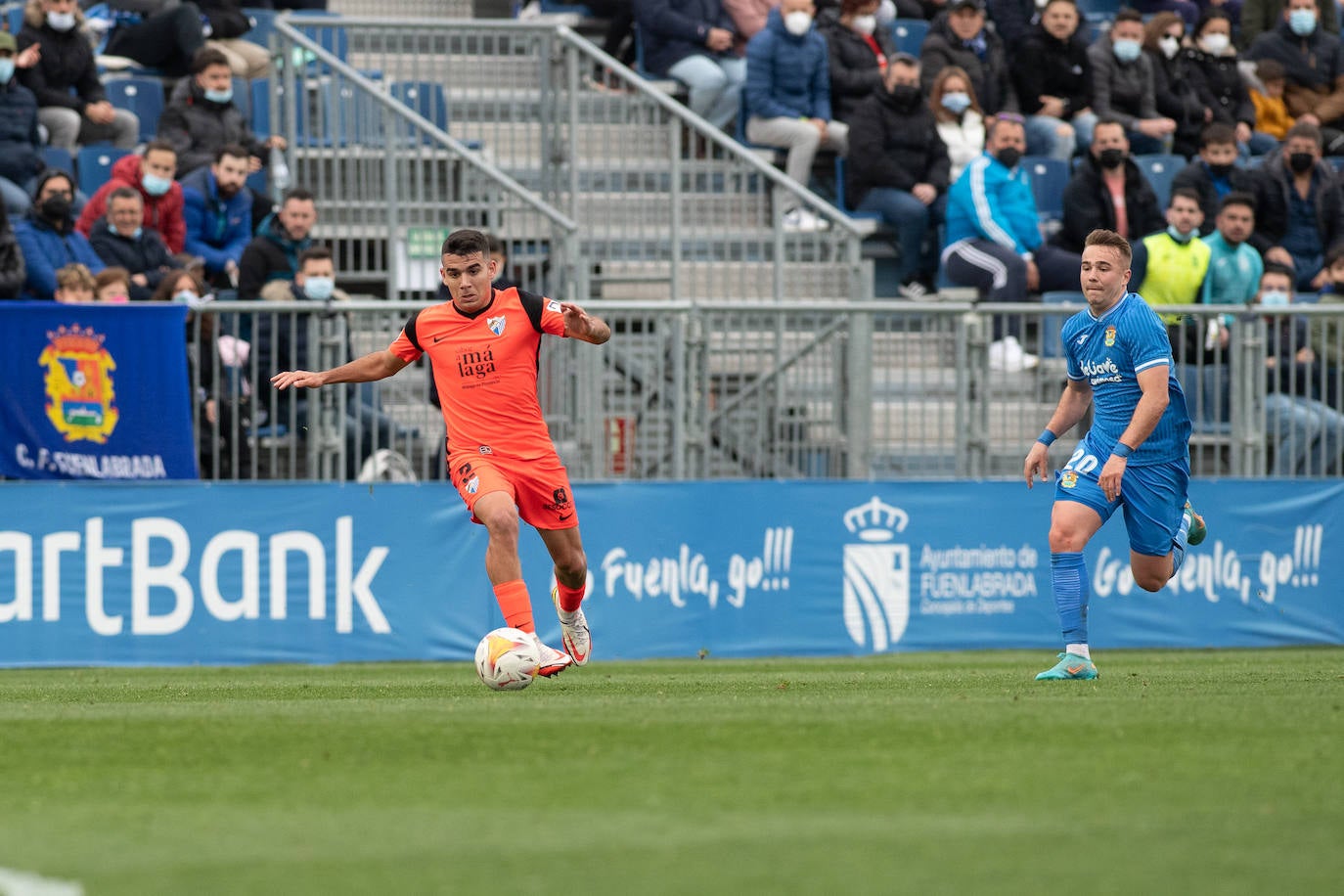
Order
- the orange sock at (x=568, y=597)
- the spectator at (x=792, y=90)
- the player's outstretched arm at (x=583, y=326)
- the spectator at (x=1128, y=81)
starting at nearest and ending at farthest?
the player's outstretched arm at (x=583, y=326) < the orange sock at (x=568, y=597) < the spectator at (x=792, y=90) < the spectator at (x=1128, y=81)

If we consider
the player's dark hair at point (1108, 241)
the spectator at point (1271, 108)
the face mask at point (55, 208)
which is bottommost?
the player's dark hair at point (1108, 241)

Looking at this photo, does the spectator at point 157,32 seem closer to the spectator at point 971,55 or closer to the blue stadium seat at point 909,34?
the spectator at point 971,55

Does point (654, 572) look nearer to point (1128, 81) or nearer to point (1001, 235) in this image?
point (1001, 235)

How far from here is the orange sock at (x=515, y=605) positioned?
9.82m

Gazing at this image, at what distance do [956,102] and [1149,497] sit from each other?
10.5 meters

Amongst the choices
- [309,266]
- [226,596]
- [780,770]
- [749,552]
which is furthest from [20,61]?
[780,770]

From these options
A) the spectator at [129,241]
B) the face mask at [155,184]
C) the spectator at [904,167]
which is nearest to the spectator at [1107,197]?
the spectator at [904,167]

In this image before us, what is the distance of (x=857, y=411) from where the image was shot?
50.9 feet

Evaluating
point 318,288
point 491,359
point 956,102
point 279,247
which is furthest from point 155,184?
point 956,102

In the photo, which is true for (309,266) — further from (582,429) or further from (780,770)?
(780,770)

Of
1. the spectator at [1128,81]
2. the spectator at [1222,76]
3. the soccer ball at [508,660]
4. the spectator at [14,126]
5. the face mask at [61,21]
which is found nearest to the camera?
the soccer ball at [508,660]

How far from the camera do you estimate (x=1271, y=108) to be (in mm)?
22719

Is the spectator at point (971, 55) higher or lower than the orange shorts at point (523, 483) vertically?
higher

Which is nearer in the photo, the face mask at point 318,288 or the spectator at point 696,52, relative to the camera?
the face mask at point 318,288
